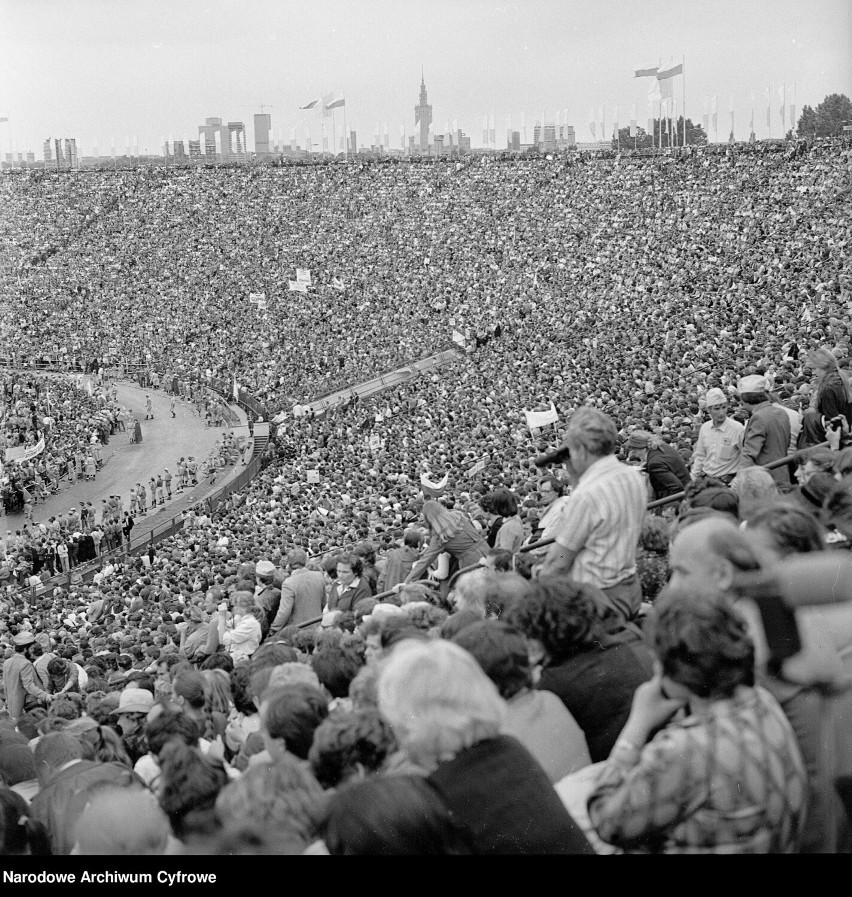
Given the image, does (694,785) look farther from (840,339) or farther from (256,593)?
(840,339)

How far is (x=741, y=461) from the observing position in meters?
9.02

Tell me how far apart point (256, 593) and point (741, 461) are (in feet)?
17.1

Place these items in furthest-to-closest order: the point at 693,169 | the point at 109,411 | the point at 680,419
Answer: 1. the point at 693,169
2. the point at 109,411
3. the point at 680,419

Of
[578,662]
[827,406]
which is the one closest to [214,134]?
[827,406]

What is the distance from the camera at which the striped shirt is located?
5.15 m

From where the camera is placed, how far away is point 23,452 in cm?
3656

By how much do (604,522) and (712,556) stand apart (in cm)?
137

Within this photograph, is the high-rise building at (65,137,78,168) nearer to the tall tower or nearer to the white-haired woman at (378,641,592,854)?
the tall tower

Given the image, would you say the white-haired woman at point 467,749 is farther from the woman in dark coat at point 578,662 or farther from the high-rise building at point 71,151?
the high-rise building at point 71,151

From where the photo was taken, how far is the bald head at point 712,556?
376 centimetres

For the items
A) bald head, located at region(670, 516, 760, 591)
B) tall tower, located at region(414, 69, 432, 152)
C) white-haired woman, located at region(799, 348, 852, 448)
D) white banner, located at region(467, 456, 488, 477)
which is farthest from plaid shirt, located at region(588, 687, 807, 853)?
tall tower, located at region(414, 69, 432, 152)

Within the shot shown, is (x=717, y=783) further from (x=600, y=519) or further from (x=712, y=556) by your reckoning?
(x=600, y=519)

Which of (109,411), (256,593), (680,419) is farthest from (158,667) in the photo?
(109,411)

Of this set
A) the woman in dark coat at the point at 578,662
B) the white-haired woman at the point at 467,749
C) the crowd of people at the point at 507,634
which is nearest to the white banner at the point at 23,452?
the crowd of people at the point at 507,634
